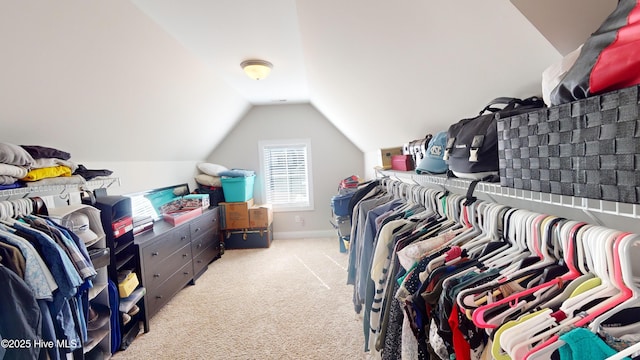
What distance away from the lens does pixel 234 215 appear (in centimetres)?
381

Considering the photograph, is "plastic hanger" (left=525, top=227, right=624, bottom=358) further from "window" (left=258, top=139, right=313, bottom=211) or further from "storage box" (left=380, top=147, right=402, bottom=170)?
"window" (left=258, top=139, right=313, bottom=211)

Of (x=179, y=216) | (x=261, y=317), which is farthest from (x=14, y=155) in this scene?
(x=261, y=317)

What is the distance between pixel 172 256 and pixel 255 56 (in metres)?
2.06

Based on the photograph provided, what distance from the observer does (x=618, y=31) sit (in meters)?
0.46

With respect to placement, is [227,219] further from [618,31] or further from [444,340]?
[618,31]

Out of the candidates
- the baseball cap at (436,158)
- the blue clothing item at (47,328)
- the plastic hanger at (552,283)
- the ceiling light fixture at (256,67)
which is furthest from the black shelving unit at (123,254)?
the plastic hanger at (552,283)

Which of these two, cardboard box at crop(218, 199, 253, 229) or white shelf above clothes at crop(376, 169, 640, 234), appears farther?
cardboard box at crop(218, 199, 253, 229)

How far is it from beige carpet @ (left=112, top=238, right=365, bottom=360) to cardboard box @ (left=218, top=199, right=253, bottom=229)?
670 millimetres

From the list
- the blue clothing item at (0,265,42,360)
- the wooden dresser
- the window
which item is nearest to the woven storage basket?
the blue clothing item at (0,265,42,360)

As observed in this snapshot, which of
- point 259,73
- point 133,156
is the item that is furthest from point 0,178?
point 259,73

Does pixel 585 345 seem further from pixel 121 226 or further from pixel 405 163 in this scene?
pixel 121 226

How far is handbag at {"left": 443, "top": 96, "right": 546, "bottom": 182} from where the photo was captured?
35.1 inches

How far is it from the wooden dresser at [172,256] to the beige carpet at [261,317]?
0.47 feet

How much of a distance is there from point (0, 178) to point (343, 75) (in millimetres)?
2129
